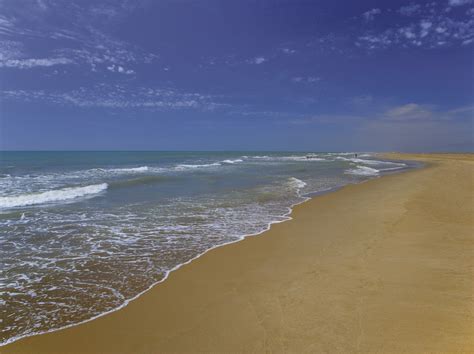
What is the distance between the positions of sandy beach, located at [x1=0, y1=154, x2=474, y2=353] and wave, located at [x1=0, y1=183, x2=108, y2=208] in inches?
396

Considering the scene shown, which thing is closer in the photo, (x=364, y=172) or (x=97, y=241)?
(x=97, y=241)

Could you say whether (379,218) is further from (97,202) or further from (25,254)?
(97,202)

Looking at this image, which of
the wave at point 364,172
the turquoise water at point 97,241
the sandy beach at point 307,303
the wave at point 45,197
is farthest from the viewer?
the wave at point 364,172

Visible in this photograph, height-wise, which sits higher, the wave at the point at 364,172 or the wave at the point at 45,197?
the wave at the point at 364,172

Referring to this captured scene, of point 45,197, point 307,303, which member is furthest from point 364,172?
point 307,303

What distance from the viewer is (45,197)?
12859mm

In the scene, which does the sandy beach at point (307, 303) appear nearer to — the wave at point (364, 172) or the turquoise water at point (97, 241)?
the turquoise water at point (97, 241)

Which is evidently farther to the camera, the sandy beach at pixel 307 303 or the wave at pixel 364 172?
the wave at pixel 364 172

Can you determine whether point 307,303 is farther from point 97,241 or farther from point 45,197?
point 45,197

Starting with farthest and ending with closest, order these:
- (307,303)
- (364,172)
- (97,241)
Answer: (364,172) → (97,241) → (307,303)

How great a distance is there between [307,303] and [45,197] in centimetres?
1339

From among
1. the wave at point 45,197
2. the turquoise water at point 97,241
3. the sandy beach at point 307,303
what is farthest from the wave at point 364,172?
the wave at point 45,197

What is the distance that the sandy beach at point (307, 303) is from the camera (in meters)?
3.13

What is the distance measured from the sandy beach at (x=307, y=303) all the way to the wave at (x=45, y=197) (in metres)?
10.1
